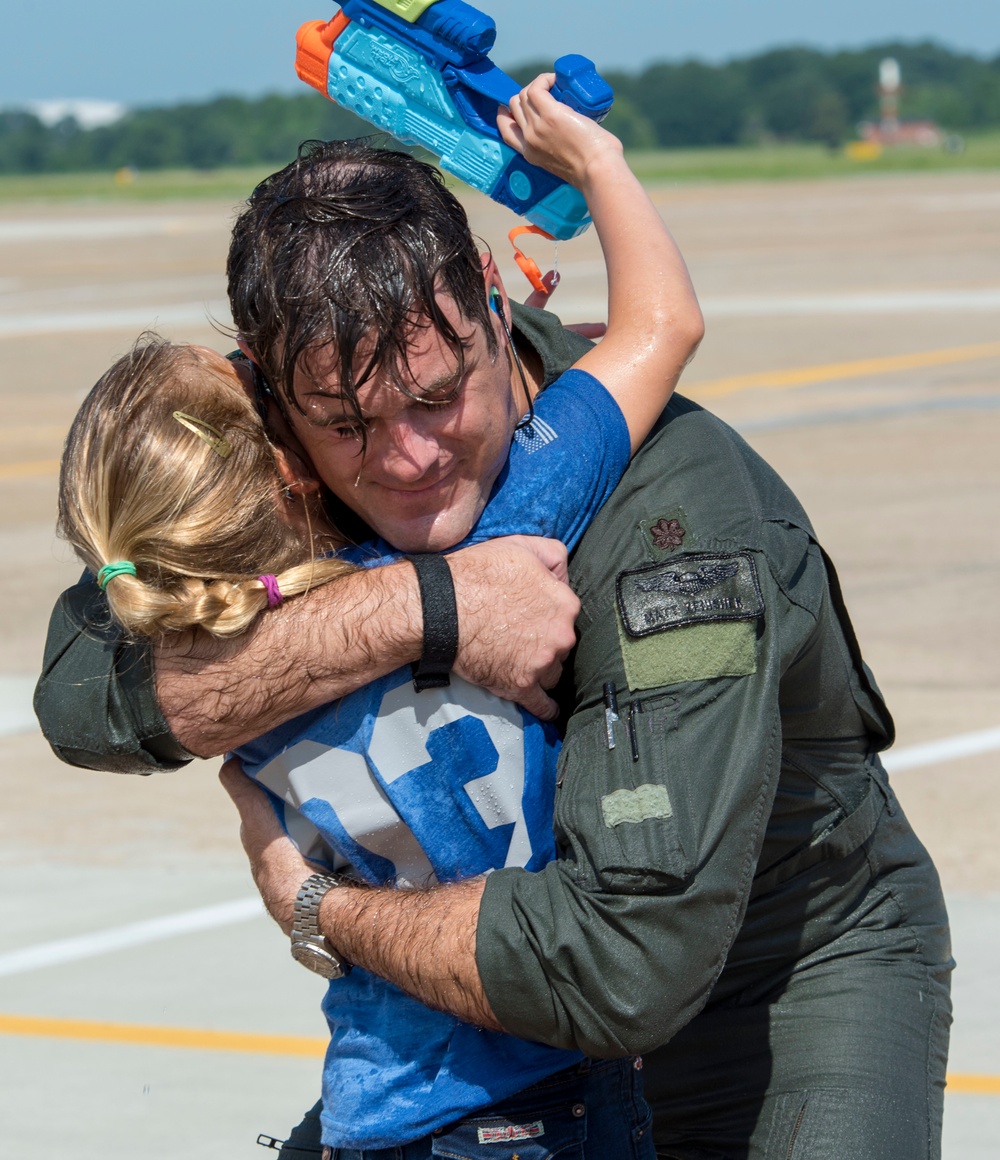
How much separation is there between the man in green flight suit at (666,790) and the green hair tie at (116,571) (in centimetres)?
19

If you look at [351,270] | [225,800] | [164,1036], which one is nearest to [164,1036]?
[164,1036]

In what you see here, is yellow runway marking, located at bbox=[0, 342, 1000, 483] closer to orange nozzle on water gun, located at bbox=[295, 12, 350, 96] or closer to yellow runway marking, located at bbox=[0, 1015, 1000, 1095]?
yellow runway marking, located at bbox=[0, 1015, 1000, 1095]

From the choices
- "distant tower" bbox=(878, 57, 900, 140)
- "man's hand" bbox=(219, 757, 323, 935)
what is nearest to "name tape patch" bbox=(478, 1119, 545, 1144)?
"man's hand" bbox=(219, 757, 323, 935)

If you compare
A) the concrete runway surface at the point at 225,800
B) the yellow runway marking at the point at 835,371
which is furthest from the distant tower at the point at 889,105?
the yellow runway marking at the point at 835,371

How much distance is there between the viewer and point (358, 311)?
7.25 ft

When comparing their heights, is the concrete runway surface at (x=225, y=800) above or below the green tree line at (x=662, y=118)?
above

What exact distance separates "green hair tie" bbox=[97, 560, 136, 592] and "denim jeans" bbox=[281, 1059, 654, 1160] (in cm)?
83

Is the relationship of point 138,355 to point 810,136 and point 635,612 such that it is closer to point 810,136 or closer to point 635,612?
point 635,612

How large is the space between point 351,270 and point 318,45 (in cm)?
77

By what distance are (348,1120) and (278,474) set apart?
869 millimetres

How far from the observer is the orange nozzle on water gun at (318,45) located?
2812 mm

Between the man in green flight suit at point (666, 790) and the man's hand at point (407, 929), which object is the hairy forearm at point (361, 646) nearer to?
the man in green flight suit at point (666, 790)

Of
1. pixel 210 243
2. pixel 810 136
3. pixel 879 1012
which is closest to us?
pixel 879 1012

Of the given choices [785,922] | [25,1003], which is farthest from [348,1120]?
[25,1003]
